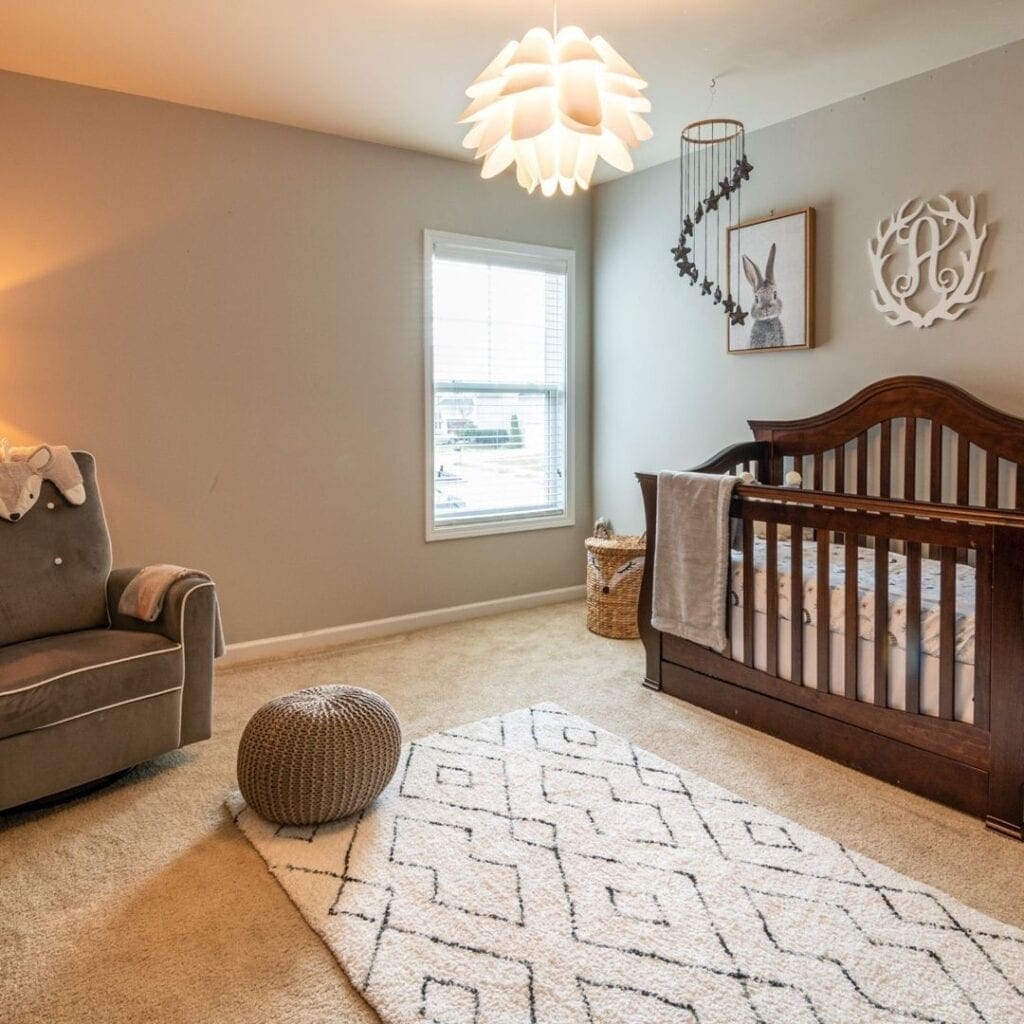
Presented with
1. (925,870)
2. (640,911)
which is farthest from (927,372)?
(640,911)

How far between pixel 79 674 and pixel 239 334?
69.7 inches

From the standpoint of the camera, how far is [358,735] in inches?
81.0

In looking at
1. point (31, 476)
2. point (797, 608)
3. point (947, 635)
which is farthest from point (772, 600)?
point (31, 476)

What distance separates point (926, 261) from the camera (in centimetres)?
309

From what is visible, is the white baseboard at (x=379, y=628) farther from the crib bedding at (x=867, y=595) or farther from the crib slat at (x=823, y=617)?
the crib slat at (x=823, y=617)

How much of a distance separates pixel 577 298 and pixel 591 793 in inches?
121

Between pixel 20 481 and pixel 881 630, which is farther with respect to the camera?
pixel 20 481

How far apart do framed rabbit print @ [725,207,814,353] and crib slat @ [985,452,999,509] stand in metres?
0.94

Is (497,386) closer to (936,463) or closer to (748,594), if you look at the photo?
(748,594)

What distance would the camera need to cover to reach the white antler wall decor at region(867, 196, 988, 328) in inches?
116

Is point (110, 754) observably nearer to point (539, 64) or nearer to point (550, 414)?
point (539, 64)

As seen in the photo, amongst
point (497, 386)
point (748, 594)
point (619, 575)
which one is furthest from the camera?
point (497, 386)

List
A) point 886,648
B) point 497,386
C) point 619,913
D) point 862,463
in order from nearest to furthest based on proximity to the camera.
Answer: point 619,913 → point 886,648 → point 862,463 → point 497,386

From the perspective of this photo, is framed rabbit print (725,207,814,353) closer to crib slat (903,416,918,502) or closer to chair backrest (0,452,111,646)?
crib slat (903,416,918,502)
